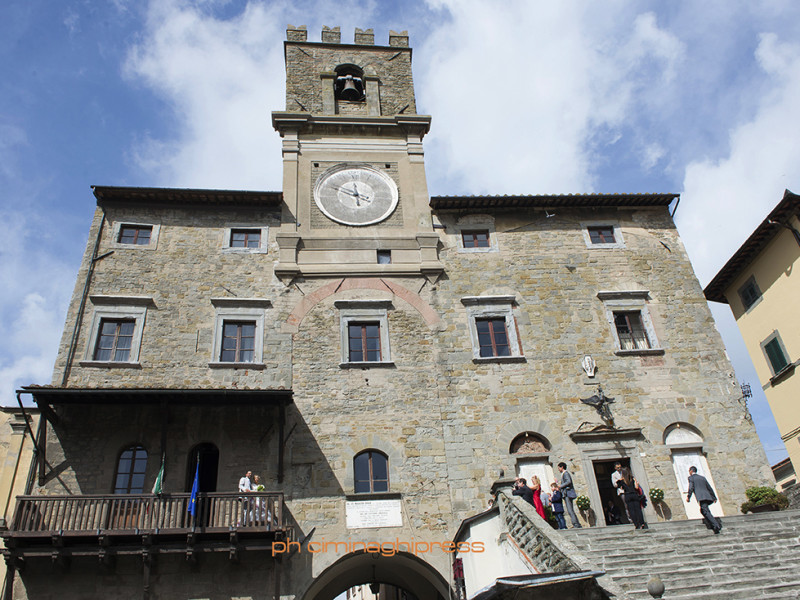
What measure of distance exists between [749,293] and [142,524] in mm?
19995

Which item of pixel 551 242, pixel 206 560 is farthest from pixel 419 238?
pixel 206 560

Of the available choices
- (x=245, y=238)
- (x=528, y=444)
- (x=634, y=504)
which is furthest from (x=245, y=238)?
(x=634, y=504)

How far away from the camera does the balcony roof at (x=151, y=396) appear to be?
14312mm

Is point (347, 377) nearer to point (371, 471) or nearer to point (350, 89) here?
point (371, 471)

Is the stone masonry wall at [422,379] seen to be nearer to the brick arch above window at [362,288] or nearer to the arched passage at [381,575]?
the brick arch above window at [362,288]

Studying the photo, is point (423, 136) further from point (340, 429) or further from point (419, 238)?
point (340, 429)

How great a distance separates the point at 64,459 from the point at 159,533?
3.67 metres

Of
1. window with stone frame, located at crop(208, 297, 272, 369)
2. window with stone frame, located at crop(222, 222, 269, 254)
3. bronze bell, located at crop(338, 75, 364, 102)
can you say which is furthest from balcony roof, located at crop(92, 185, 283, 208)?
bronze bell, located at crop(338, 75, 364, 102)

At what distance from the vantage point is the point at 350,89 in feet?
74.7

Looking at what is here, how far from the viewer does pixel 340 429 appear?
16.2 m

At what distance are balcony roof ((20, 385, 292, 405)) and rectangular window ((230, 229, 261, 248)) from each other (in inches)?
220

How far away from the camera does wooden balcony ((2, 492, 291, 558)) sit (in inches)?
516

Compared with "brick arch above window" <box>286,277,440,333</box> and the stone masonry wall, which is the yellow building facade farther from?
"brick arch above window" <box>286,277,440,333</box>

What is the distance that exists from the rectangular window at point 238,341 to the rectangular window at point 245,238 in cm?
274
